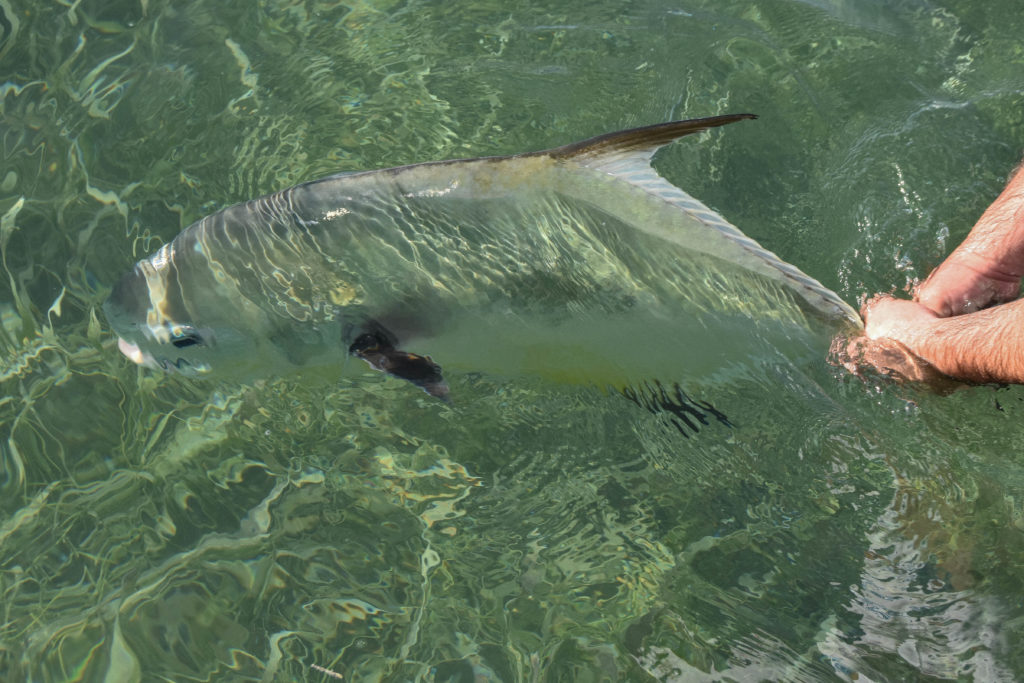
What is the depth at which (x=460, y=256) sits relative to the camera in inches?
116

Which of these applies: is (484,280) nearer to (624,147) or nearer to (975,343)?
(624,147)

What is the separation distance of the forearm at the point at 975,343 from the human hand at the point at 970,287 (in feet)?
0.77

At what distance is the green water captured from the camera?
3.20 meters

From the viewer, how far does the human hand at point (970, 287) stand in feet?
12.0

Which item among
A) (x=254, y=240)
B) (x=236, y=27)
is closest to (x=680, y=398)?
(x=254, y=240)

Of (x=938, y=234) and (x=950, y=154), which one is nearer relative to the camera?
(x=938, y=234)

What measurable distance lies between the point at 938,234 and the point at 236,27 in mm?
3809

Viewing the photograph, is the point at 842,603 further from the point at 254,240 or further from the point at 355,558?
the point at 254,240

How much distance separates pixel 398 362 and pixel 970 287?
224 cm

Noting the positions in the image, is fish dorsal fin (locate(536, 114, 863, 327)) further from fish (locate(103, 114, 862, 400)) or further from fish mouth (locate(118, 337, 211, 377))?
fish mouth (locate(118, 337, 211, 377))

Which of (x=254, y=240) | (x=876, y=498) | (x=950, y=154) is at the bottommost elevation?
(x=876, y=498)

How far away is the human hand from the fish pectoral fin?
1.92m

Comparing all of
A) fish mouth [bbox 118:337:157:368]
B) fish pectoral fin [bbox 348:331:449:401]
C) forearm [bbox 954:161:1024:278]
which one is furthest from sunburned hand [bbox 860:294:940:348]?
fish mouth [bbox 118:337:157:368]

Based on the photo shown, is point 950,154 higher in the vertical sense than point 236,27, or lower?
higher
